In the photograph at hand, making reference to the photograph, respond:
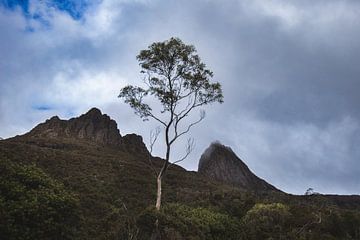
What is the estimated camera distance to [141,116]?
81.5 feet

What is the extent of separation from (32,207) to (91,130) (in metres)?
85.6

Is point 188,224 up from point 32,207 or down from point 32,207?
up

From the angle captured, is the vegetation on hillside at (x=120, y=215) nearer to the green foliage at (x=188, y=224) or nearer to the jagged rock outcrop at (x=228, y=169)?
the green foliage at (x=188, y=224)

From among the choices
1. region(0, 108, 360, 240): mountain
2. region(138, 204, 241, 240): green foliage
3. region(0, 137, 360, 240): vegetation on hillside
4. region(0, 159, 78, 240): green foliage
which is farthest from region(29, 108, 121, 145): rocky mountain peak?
region(0, 159, 78, 240): green foliage

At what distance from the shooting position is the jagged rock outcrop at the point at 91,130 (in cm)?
9475

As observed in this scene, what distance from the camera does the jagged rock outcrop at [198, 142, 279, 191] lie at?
102m

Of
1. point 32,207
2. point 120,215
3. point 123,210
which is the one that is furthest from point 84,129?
point 32,207

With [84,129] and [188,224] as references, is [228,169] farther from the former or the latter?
[188,224]

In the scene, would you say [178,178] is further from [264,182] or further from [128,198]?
[264,182]

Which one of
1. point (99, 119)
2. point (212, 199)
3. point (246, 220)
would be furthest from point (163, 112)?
point (99, 119)

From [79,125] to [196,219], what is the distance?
3280 inches

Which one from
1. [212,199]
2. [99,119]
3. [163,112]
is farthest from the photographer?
[99,119]

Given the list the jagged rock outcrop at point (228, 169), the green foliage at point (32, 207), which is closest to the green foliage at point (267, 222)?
the green foliage at point (32, 207)

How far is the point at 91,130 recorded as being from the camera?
100062 mm
